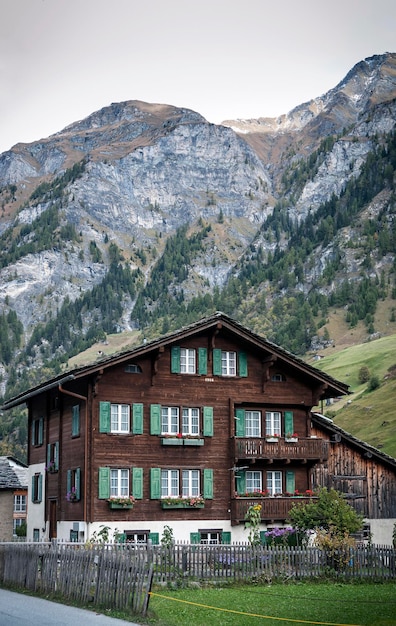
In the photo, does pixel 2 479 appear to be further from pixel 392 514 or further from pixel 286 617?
pixel 286 617

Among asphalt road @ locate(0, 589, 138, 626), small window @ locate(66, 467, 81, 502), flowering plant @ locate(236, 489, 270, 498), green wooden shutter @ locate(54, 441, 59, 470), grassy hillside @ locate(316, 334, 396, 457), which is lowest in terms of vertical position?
asphalt road @ locate(0, 589, 138, 626)

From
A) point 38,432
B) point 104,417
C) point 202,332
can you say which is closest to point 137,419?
point 104,417

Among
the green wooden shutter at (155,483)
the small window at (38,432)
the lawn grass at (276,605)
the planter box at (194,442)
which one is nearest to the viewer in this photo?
the lawn grass at (276,605)

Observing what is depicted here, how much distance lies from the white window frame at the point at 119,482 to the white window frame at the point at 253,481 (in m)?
6.38

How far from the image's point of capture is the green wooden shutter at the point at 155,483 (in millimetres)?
42969

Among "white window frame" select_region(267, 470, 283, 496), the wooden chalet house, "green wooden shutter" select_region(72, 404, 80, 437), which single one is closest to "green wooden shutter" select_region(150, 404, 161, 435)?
the wooden chalet house

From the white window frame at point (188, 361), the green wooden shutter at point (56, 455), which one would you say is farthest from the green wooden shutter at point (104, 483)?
the white window frame at point (188, 361)

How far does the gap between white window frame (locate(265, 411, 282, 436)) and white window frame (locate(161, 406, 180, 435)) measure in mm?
5039

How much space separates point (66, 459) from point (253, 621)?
2443 cm

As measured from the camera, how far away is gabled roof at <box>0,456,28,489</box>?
54.7 m

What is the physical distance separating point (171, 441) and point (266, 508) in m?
5.66

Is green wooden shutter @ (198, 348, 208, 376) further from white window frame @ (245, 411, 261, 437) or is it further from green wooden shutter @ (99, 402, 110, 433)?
green wooden shutter @ (99, 402, 110, 433)

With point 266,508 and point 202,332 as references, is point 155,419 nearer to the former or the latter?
point 202,332

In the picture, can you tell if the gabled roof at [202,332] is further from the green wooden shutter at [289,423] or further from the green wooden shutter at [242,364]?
the green wooden shutter at [289,423]
